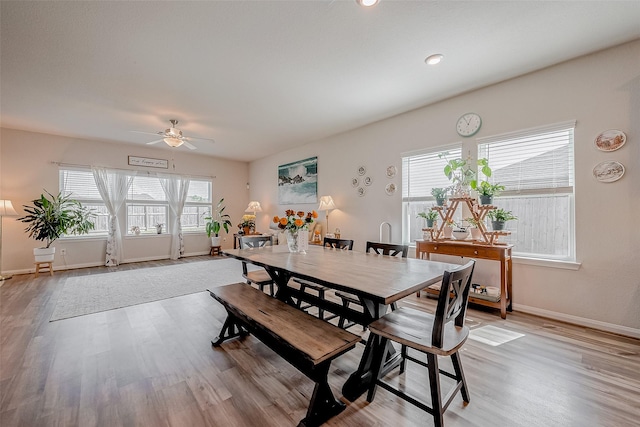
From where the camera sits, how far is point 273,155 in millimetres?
6812

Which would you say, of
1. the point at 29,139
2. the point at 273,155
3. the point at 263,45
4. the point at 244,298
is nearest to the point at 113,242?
the point at 29,139

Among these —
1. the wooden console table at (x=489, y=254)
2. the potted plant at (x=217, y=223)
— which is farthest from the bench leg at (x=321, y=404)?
the potted plant at (x=217, y=223)

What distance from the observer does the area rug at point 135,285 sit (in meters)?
3.20

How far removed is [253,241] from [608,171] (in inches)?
147

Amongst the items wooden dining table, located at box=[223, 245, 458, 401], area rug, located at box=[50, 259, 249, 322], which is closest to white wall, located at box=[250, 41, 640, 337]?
wooden dining table, located at box=[223, 245, 458, 401]

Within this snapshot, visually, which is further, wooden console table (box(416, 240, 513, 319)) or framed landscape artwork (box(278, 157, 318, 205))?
framed landscape artwork (box(278, 157, 318, 205))

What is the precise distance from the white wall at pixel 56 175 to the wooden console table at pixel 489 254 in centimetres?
605

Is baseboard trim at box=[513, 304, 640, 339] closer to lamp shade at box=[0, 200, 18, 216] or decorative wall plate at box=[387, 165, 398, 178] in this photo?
decorative wall plate at box=[387, 165, 398, 178]

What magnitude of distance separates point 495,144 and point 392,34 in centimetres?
192

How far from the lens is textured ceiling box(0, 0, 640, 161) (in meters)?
1.98

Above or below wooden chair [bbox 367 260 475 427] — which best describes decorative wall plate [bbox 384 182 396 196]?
above

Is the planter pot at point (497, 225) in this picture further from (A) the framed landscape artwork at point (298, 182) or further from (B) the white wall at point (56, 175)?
(B) the white wall at point (56, 175)

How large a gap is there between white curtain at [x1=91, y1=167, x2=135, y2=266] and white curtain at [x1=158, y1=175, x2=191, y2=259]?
81 cm

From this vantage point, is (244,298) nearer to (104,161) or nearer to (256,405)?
(256,405)
